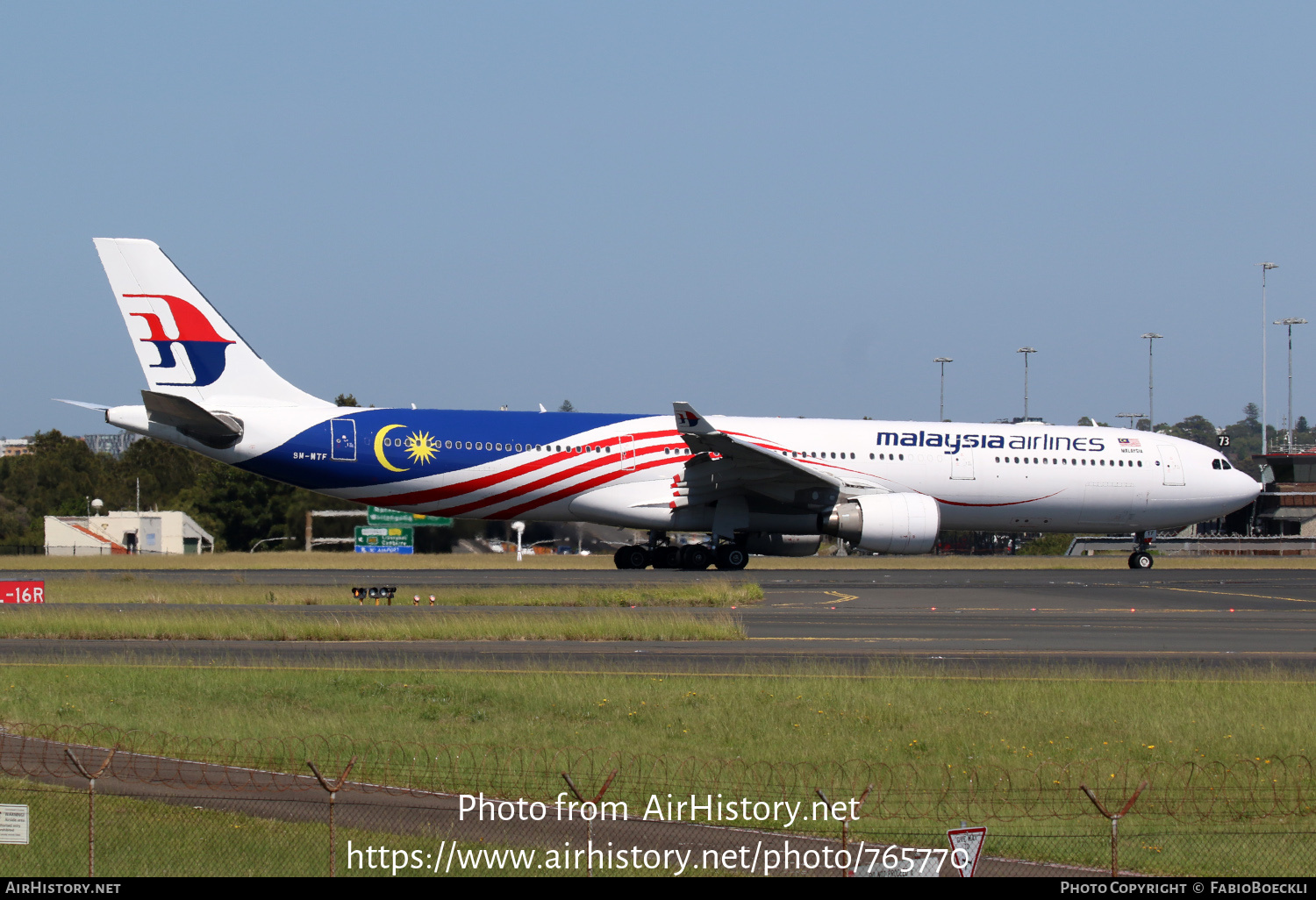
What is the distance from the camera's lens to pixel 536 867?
23.5 ft

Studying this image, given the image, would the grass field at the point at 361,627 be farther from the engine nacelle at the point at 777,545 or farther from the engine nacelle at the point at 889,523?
the engine nacelle at the point at 777,545

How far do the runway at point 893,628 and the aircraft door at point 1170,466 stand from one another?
13.9ft

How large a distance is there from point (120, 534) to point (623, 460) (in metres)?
32.4

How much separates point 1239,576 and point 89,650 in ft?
97.2

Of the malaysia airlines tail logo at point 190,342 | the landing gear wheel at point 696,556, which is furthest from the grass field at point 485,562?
the malaysia airlines tail logo at point 190,342

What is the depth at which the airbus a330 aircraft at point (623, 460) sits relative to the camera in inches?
1198

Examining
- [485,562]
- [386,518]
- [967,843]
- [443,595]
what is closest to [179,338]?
[443,595]

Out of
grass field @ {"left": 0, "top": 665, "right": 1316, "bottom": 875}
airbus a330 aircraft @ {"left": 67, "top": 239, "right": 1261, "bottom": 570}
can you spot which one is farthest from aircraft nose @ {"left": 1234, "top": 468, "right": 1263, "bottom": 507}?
grass field @ {"left": 0, "top": 665, "right": 1316, "bottom": 875}

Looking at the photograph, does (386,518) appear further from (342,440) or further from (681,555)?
(681,555)

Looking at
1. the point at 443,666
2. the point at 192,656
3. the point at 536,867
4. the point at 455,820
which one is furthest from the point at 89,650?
the point at 536,867

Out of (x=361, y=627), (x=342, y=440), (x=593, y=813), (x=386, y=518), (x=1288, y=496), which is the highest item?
(x=342, y=440)

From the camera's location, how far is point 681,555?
3253 centimetres

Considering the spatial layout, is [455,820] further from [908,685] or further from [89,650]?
[89,650]

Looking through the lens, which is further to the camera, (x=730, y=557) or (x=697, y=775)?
(x=730, y=557)
